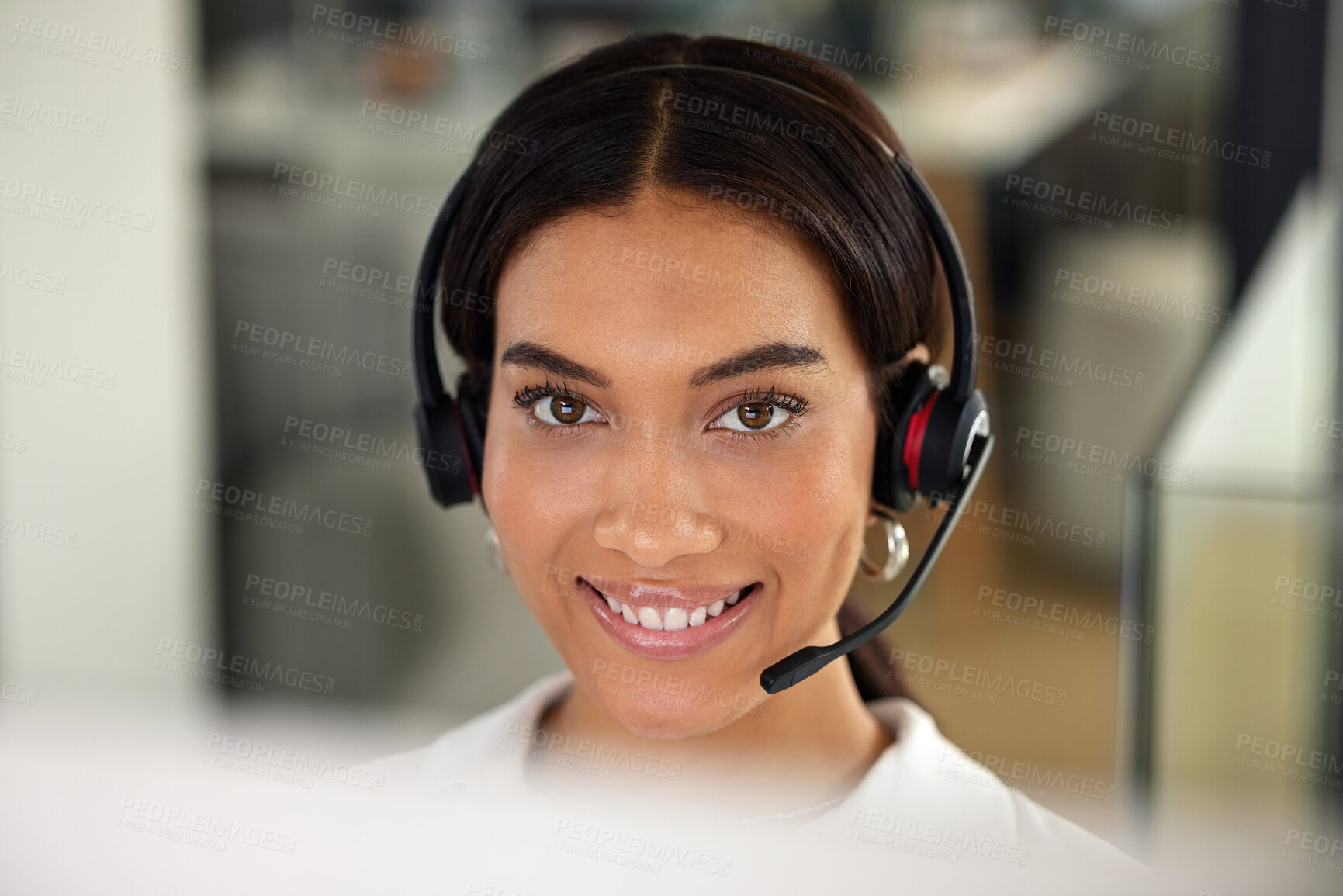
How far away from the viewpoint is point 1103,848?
897mm

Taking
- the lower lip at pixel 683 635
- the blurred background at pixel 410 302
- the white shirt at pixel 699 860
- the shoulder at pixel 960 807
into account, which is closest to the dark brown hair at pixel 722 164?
the lower lip at pixel 683 635

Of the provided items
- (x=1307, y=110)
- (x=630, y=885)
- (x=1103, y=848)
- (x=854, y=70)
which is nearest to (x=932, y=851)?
(x=630, y=885)

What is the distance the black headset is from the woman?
0.02 m

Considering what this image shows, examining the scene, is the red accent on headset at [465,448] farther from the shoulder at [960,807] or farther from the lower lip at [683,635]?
the shoulder at [960,807]

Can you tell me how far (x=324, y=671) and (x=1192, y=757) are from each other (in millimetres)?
2225

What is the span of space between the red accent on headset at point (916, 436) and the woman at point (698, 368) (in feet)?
0.12

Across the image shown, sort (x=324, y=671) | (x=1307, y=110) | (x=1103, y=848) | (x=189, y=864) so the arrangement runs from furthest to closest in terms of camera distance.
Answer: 1. (x=324, y=671)
2. (x=1307, y=110)
3. (x=1103, y=848)
4. (x=189, y=864)

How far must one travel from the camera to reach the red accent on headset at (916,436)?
0.88m

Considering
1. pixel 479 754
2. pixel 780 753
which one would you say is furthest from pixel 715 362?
pixel 479 754

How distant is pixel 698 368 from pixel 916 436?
0.22 metres

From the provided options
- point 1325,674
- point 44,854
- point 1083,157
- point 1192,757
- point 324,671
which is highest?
point 1083,157

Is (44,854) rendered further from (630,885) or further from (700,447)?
(700,447)

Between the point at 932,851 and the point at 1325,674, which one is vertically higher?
the point at 932,851

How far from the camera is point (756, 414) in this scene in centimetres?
84
